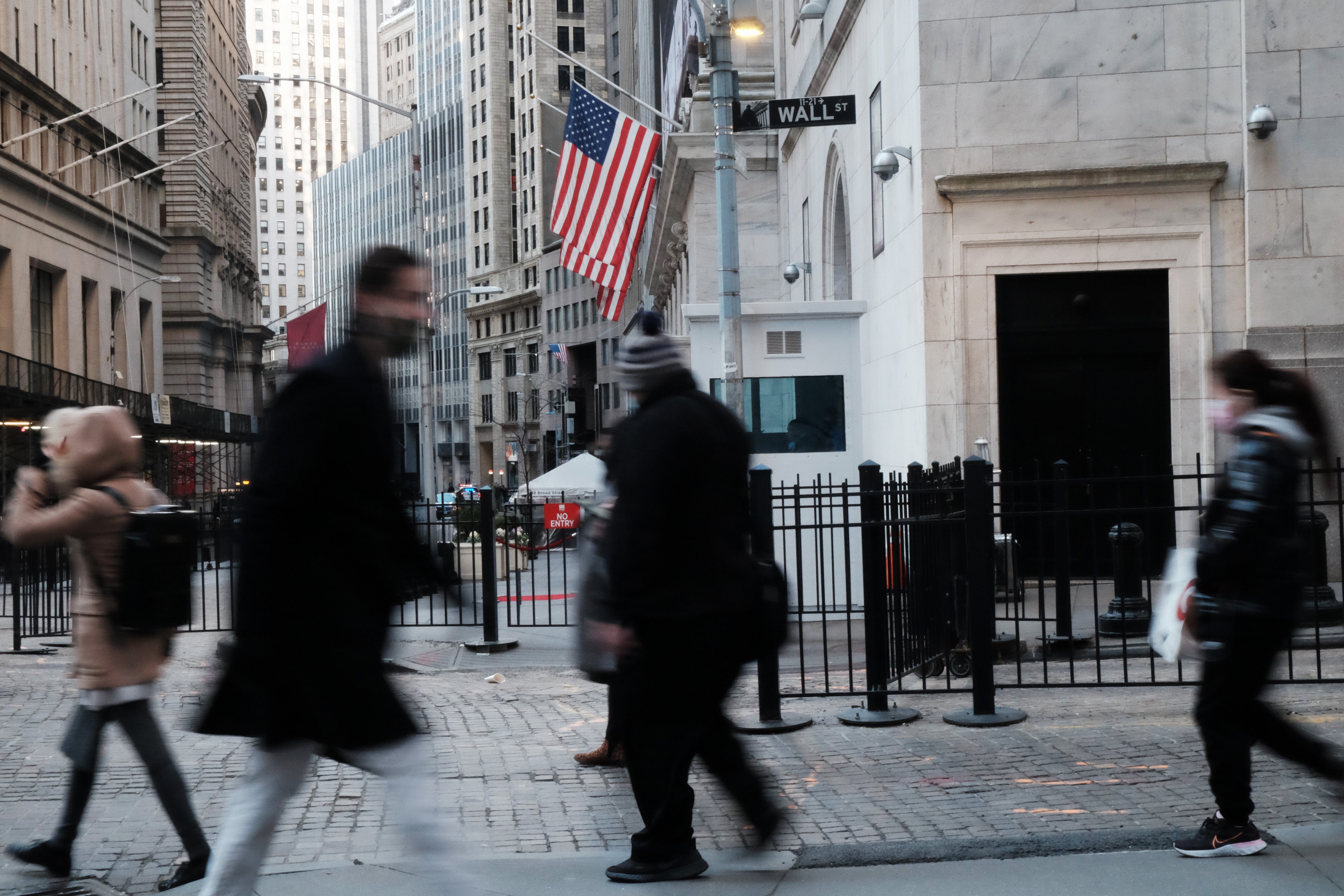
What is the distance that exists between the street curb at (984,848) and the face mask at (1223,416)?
155 cm

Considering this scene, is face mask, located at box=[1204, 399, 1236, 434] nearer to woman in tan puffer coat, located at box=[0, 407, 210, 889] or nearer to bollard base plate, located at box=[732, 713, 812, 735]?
bollard base plate, located at box=[732, 713, 812, 735]

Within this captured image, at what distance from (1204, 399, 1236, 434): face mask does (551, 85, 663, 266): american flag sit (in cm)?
1317

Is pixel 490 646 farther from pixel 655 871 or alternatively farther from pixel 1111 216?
pixel 1111 216

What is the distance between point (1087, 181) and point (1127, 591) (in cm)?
584

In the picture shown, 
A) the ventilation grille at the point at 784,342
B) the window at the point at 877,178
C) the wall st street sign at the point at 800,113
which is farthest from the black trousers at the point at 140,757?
the window at the point at 877,178

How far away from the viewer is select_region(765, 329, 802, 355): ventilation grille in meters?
16.9

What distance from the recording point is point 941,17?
1491 centimetres

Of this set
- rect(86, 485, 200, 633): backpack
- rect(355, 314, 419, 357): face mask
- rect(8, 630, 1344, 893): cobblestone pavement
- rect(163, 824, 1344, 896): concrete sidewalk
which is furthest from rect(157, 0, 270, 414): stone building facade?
rect(355, 314, 419, 357): face mask

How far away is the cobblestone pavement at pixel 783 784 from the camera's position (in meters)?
5.45

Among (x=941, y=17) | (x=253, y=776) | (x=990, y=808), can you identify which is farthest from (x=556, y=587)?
(x=253, y=776)

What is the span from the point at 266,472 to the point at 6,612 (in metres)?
15.7

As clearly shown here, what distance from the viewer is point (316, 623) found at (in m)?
3.71

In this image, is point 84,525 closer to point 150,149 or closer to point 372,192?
point 150,149

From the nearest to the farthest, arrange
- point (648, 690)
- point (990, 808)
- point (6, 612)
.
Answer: point (648, 690) → point (990, 808) → point (6, 612)
